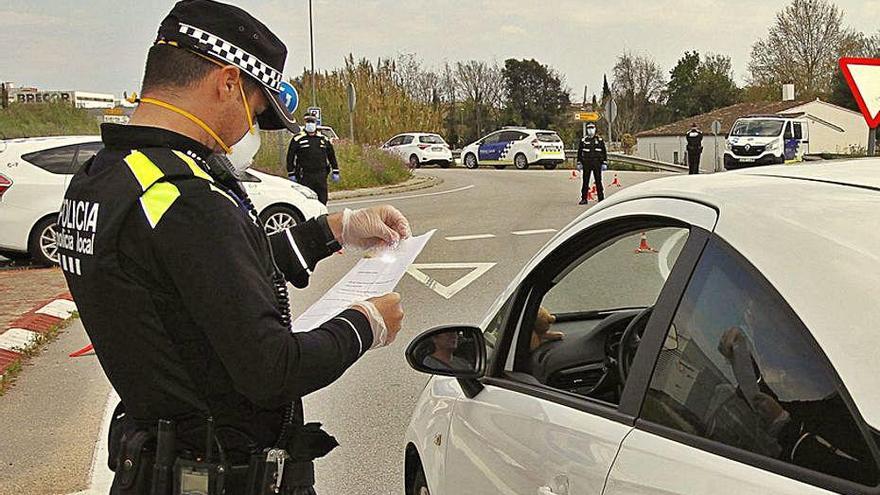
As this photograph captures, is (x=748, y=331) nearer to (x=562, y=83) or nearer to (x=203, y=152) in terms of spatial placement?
(x=203, y=152)

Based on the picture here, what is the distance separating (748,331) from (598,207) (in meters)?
0.85

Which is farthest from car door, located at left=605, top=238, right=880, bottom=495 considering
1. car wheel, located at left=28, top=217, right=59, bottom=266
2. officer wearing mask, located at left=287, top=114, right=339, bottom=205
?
officer wearing mask, located at left=287, top=114, right=339, bottom=205

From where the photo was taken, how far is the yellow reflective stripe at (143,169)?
2.14m

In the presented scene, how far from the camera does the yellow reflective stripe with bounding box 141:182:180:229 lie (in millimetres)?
2092

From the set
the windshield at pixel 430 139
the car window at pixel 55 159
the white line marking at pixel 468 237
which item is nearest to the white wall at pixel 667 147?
the windshield at pixel 430 139

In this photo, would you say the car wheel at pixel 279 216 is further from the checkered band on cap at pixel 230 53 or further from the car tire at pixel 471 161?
the car tire at pixel 471 161

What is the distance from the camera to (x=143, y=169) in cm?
217

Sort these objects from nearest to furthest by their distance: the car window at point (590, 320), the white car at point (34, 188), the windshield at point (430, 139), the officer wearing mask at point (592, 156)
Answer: the car window at point (590, 320) < the white car at point (34, 188) < the officer wearing mask at point (592, 156) < the windshield at point (430, 139)

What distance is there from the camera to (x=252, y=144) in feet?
9.02

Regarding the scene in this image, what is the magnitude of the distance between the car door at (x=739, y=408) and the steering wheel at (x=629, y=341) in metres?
0.46

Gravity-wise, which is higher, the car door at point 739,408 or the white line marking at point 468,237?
the car door at point 739,408

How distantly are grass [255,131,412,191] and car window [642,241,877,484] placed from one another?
83.0ft

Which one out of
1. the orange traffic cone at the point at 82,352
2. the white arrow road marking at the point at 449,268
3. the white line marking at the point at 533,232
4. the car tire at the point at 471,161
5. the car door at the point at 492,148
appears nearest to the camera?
the orange traffic cone at the point at 82,352

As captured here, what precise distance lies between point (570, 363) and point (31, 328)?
22.8 ft
